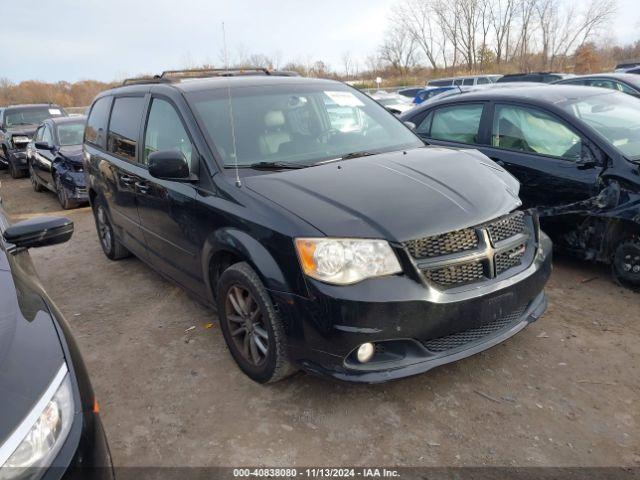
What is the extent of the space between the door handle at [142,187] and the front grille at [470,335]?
2.50 metres

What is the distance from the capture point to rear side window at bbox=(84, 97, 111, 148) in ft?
16.8

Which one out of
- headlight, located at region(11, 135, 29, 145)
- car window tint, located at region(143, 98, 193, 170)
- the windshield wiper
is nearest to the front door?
car window tint, located at region(143, 98, 193, 170)

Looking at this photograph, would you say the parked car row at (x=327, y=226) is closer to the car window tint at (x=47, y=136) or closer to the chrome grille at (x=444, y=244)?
the chrome grille at (x=444, y=244)

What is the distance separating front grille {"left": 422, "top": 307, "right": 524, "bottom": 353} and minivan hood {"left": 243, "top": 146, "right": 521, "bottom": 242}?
0.58 m

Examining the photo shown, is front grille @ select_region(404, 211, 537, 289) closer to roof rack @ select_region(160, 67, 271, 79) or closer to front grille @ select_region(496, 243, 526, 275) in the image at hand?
front grille @ select_region(496, 243, 526, 275)

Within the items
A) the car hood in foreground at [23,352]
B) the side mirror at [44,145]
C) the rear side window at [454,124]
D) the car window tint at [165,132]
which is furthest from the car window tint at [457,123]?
the side mirror at [44,145]

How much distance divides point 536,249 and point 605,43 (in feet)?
188

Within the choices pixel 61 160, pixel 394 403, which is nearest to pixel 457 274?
pixel 394 403

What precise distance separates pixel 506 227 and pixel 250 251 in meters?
1.46

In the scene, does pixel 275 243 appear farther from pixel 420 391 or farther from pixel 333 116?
pixel 333 116

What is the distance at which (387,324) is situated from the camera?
249 cm

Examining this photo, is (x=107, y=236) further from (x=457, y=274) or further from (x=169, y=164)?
(x=457, y=274)

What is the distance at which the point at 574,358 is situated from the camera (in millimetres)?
3254

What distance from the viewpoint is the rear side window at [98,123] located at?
5.11 m
